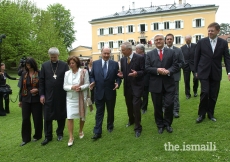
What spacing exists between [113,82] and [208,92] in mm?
2275

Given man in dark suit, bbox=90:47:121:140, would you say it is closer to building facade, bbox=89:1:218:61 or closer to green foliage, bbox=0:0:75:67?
green foliage, bbox=0:0:75:67

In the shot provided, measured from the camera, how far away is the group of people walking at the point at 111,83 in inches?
188

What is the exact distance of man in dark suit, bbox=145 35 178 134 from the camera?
471 centimetres

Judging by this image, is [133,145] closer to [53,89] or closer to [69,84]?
[69,84]

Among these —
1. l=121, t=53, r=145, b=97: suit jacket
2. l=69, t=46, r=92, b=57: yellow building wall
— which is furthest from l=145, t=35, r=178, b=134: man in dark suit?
l=69, t=46, r=92, b=57: yellow building wall

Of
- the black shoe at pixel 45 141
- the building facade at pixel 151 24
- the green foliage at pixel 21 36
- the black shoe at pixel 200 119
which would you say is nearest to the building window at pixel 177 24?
the building facade at pixel 151 24

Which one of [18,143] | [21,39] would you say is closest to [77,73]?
→ [18,143]

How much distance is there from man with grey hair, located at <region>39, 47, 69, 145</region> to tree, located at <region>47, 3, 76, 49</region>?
48.0 m

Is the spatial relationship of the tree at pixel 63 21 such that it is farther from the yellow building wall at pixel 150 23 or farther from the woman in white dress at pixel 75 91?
the woman in white dress at pixel 75 91

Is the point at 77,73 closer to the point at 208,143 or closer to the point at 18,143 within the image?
the point at 18,143

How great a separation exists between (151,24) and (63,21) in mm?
21196

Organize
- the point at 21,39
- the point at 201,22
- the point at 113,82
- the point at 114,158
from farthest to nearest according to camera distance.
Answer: the point at 201,22 → the point at 21,39 → the point at 113,82 → the point at 114,158

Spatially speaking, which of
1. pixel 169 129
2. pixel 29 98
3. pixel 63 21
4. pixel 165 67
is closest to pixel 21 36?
pixel 63 21

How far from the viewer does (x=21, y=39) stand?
106 feet
